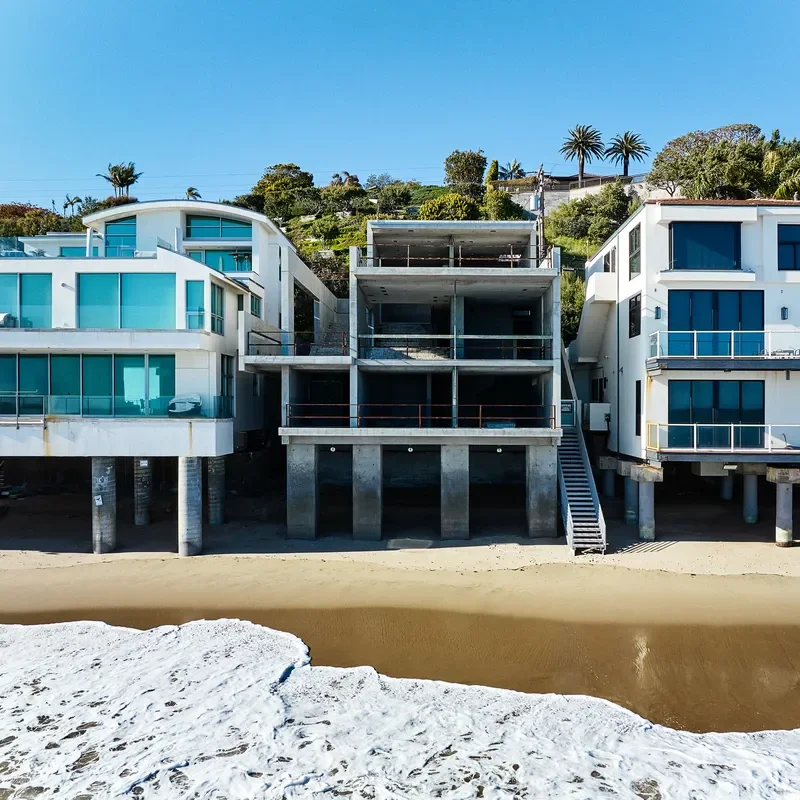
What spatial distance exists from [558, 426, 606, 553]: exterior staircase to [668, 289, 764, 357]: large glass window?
554cm

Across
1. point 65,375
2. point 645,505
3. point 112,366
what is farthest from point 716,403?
point 65,375

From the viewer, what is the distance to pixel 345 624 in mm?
14875

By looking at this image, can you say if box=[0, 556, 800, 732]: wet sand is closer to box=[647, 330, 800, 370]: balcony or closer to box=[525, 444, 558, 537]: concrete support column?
box=[525, 444, 558, 537]: concrete support column

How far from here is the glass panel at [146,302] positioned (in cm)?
1986

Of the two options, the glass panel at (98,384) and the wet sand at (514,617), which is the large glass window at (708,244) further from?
the glass panel at (98,384)

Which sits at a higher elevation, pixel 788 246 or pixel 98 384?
pixel 788 246

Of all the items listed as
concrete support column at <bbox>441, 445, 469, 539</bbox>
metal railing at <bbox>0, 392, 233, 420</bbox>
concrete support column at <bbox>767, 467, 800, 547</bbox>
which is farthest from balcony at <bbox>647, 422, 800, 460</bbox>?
metal railing at <bbox>0, 392, 233, 420</bbox>

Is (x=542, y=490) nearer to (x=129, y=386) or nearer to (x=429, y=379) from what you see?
(x=429, y=379)

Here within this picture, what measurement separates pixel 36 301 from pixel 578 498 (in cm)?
2070

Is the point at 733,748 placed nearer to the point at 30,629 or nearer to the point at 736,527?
the point at 736,527

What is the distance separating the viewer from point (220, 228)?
2841cm

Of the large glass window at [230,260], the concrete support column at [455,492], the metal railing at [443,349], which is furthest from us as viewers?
the large glass window at [230,260]

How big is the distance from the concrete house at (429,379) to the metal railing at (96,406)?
2.95m

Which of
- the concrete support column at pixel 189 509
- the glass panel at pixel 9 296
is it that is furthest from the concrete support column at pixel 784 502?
the glass panel at pixel 9 296
